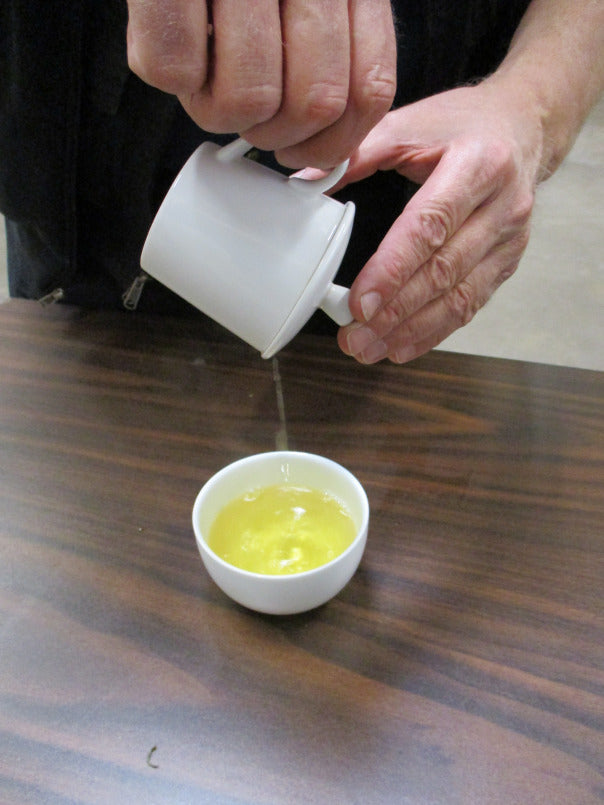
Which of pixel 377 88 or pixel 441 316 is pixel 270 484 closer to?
pixel 441 316

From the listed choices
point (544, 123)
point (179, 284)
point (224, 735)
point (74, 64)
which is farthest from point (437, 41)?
point (224, 735)

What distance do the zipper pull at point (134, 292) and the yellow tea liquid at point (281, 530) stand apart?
0.39m

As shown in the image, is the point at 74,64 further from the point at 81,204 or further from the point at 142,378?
the point at 142,378

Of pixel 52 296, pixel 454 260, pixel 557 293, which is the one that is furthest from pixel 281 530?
pixel 557 293

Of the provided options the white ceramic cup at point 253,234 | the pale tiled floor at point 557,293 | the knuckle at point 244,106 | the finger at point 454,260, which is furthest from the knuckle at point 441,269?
the pale tiled floor at point 557,293

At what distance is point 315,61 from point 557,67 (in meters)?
0.45

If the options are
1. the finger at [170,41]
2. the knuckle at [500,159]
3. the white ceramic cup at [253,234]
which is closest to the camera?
the finger at [170,41]

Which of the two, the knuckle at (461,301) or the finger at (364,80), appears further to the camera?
the knuckle at (461,301)

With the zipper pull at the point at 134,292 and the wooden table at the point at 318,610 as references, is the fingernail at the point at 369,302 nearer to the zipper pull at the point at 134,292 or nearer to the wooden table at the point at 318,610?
the wooden table at the point at 318,610

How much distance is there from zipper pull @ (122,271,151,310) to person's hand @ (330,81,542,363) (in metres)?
0.30

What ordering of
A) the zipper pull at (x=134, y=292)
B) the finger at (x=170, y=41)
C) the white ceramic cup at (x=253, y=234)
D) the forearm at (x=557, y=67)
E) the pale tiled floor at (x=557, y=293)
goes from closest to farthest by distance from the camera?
the finger at (x=170, y=41) → the white ceramic cup at (x=253, y=234) → the forearm at (x=557, y=67) → the zipper pull at (x=134, y=292) → the pale tiled floor at (x=557, y=293)

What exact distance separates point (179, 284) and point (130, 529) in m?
0.22

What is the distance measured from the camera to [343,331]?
59 centimetres

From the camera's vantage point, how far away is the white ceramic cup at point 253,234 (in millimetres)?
495
